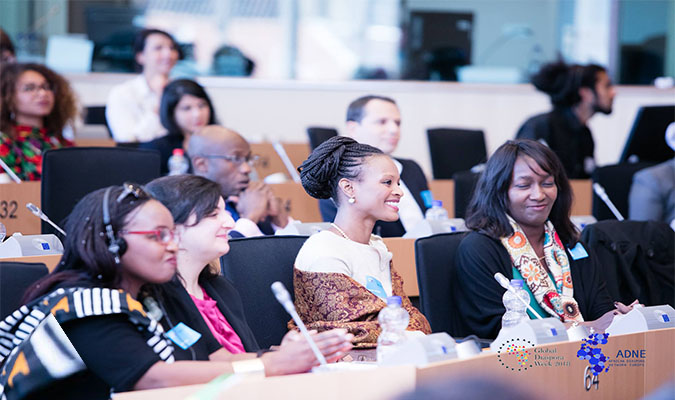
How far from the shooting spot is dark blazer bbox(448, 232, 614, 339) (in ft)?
8.68

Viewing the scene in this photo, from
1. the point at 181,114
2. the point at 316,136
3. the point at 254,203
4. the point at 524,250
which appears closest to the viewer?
the point at 524,250

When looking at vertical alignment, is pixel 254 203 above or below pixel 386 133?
below

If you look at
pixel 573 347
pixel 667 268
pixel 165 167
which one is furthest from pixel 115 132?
pixel 573 347

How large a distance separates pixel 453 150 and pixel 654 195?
4.32ft

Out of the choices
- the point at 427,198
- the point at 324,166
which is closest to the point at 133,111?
the point at 427,198

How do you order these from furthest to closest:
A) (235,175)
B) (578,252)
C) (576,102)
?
(576,102)
(235,175)
(578,252)

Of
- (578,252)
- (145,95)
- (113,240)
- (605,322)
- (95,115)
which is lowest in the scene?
(605,322)

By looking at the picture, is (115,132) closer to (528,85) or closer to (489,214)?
(489,214)

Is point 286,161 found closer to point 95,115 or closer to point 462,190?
point 462,190

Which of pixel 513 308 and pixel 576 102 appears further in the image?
pixel 576 102

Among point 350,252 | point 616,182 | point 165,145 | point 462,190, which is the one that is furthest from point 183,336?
point 616,182

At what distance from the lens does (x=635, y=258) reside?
3.20 meters

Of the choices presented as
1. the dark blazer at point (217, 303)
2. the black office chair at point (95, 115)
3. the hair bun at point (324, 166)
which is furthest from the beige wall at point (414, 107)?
the dark blazer at point (217, 303)

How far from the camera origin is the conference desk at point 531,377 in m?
1.46
